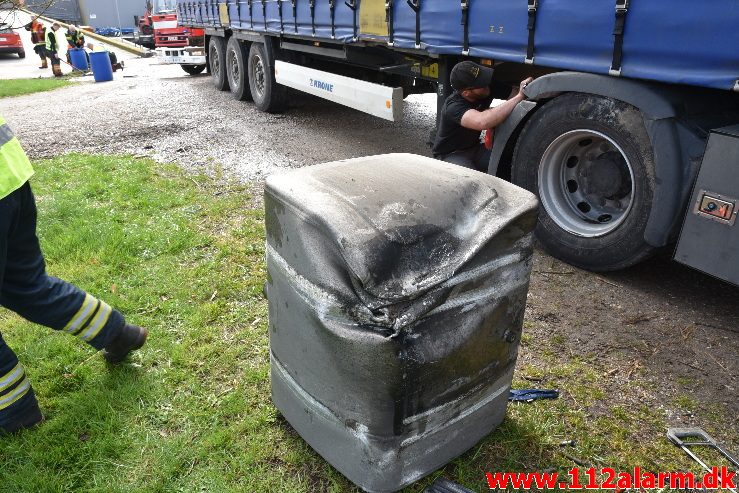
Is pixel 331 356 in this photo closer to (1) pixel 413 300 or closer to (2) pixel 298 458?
(1) pixel 413 300

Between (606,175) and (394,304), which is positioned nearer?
(394,304)

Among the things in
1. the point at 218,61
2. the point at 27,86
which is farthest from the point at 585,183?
the point at 27,86

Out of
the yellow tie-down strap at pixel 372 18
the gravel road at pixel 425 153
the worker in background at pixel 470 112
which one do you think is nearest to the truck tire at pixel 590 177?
the gravel road at pixel 425 153

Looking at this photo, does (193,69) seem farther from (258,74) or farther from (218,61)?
(258,74)

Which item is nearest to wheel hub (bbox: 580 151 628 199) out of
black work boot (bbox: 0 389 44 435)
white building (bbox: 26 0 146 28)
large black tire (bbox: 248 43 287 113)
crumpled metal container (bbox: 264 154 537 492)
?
crumpled metal container (bbox: 264 154 537 492)

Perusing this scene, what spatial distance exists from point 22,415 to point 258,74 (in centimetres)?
806

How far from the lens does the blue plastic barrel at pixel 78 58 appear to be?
687 inches

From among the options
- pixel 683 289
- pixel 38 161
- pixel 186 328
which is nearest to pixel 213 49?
pixel 38 161

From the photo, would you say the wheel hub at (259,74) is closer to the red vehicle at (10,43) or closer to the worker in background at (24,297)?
the worker in background at (24,297)

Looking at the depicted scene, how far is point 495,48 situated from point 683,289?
2198 millimetres

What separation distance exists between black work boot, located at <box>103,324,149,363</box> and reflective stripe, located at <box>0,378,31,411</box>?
39 centimetres

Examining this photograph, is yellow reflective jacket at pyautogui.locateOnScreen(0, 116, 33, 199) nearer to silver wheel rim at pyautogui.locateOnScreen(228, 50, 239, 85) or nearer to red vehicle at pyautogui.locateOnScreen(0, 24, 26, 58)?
silver wheel rim at pyautogui.locateOnScreen(228, 50, 239, 85)

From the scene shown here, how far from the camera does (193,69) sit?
15.5 metres

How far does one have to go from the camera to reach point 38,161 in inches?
257
